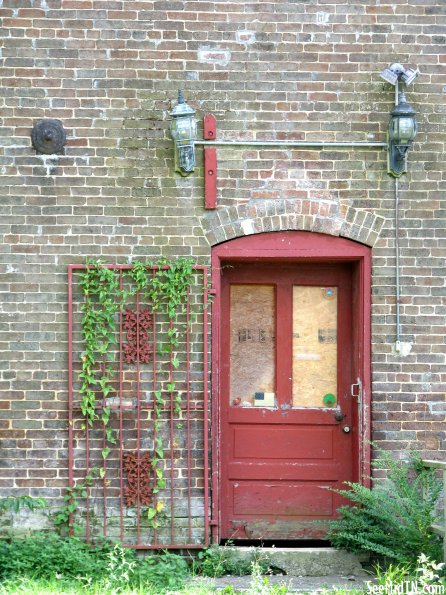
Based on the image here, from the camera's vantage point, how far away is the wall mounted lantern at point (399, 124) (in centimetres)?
680

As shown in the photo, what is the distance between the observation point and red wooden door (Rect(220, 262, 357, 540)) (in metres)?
7.18

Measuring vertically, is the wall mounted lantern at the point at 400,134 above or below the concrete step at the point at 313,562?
above

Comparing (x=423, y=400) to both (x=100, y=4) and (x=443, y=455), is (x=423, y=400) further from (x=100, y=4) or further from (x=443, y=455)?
(x=100, y=4)

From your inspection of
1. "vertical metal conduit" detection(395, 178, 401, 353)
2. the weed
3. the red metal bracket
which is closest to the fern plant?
"vertical metal conduit" detection(395, 178, 401, 353)

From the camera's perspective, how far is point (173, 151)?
22.9ft

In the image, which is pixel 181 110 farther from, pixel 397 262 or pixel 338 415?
pixel 338 415

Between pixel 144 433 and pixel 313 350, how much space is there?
59.8 inches

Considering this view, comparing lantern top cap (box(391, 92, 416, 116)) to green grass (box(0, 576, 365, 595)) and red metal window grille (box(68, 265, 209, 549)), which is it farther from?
green grass (box(0, 576, 365, 595))

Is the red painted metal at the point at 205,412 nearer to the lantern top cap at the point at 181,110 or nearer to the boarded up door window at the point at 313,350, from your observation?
the boarded up door window at the point at 313,350

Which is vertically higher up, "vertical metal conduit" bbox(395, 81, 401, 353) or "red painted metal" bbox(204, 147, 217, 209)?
"red painted metal" bbox(204, 147, 217, 209)

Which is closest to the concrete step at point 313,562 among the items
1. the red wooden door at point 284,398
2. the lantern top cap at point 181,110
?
the red wooden door at point 284,398

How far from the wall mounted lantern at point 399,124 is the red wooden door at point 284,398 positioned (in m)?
0.95

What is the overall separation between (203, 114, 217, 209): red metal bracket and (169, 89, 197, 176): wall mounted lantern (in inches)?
4.3

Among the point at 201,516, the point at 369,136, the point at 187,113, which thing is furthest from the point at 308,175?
the point at 201,516
